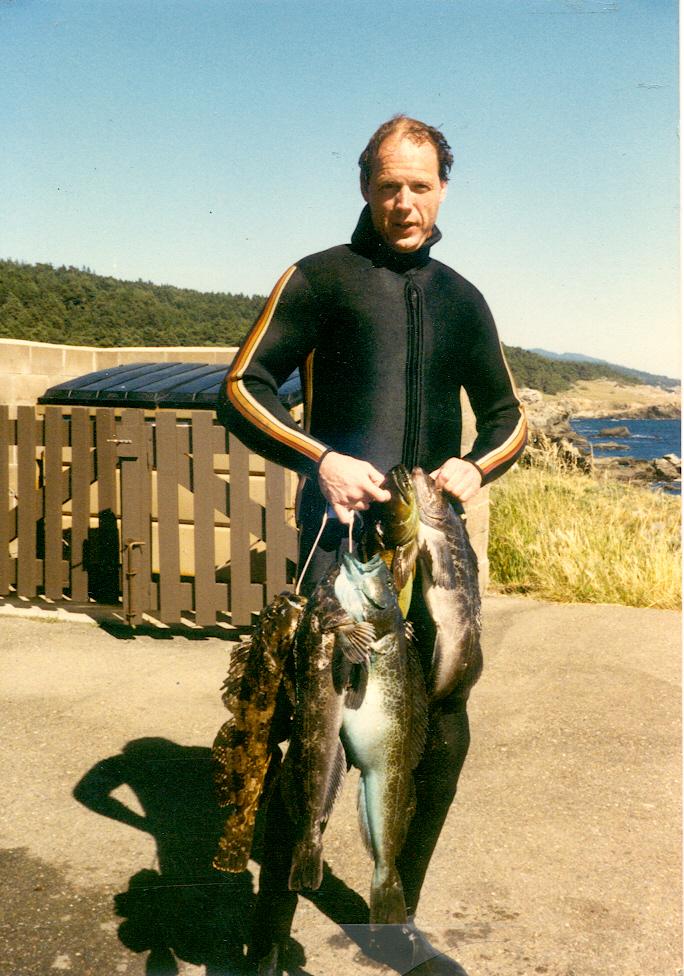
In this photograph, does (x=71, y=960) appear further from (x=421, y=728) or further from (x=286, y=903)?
(x=421, y=728)

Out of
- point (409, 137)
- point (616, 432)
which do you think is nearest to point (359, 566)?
point (409, 137)

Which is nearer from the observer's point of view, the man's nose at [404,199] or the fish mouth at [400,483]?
the fish mouth at [400,483]

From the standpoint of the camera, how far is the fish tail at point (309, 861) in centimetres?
224

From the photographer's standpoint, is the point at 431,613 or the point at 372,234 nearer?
the point at 431,613

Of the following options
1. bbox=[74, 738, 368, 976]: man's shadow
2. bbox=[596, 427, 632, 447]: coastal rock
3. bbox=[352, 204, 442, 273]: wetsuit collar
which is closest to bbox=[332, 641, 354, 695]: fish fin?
bbox=[352, 204, 442, 273]: wetsuit collar

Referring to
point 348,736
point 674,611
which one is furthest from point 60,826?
point 674,611

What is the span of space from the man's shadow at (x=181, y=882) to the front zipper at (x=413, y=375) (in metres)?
1.60

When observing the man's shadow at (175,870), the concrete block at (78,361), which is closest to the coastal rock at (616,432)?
the concrete block at (78,361)

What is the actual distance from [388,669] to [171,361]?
774cm

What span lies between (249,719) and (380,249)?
1.34 m

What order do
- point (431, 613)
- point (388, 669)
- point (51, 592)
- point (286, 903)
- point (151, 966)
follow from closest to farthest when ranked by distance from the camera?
Answer: point (388, 669) < point (431, 613) < point (286, 903) < point (151, 966) < point (51, 592)

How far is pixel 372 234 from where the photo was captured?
263 cm

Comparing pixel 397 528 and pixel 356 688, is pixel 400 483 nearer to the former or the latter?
pixel 397 528

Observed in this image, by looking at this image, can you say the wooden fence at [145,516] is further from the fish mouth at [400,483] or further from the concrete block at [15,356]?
the fish mouth at [400,483]
